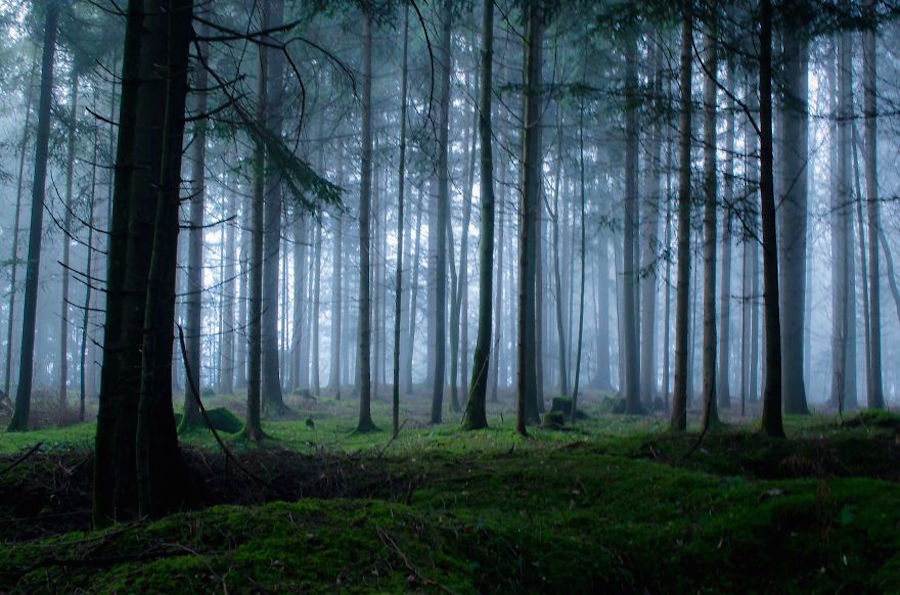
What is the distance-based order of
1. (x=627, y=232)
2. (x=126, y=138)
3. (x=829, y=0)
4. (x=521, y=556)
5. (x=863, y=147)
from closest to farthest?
1. (x=521, y=556)
2. (x=126, y=138)
3. (x=829, y=0)
4. (x=627, y=232)
5. (x=863, y=147)

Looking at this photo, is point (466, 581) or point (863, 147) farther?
point (863, 147)

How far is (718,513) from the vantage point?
5090 millimetres

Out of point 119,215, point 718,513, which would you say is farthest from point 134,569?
point 718,513

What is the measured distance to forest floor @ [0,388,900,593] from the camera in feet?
10.8

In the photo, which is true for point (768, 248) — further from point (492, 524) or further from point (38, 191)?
point (38, 191)

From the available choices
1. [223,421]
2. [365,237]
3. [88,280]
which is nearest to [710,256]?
[365,237]

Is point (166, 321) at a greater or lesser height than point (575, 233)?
lesser

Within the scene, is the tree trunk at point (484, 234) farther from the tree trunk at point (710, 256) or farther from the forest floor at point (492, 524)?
the forest floor at point (492, 524)

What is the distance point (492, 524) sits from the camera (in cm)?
459

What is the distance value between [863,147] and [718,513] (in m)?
23.3

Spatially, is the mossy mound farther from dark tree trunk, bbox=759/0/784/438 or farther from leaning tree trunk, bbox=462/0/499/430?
dark tree trunk, bbox=759/0/784/438

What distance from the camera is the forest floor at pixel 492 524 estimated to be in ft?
10.8

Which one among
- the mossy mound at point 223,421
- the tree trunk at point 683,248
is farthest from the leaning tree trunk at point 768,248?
the mossy mound at point 223,421

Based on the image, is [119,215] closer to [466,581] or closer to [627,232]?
[466,581]
